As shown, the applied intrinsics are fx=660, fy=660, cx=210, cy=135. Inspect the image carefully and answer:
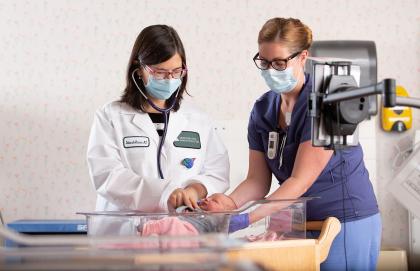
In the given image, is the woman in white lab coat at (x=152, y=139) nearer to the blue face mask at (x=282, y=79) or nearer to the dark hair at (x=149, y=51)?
the dark hair at (x=149, y=51)

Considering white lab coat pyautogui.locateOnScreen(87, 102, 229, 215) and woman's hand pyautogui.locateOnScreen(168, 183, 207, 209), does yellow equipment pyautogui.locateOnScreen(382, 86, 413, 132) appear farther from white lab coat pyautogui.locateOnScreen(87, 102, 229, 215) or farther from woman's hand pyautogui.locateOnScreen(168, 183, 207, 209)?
woman's hand pyautogui.locateOnScreen(168, 183, 207, 209)

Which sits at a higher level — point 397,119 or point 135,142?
point 135,142

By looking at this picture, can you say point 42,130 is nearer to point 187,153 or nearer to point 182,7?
point 182,7

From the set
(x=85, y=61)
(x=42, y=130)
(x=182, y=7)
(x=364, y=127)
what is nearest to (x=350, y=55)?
(x=364, y=127)

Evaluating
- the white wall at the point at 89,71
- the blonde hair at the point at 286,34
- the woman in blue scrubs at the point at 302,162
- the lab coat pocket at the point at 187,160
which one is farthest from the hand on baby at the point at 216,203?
the white wall at the point at 89,71

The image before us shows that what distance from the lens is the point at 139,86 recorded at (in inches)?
83.0

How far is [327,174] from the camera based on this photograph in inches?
78.9

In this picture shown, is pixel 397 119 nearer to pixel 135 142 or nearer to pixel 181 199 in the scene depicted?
pixel 135 142

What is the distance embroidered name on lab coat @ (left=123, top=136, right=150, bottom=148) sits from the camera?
199 cm

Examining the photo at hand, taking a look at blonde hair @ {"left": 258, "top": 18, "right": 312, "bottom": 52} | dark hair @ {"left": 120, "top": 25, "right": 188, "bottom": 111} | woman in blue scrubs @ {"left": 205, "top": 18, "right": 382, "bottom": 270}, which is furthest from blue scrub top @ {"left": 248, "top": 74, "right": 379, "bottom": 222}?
dark hair @ {"left": 120, "top": 25, "right": 188, "bottom": 111}

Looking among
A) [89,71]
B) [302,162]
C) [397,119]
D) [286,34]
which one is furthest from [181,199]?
[397,119]

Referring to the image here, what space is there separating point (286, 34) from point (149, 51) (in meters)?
0.42

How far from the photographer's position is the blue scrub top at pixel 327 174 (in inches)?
77.7

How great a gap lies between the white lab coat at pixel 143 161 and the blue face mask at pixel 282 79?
27 cm
